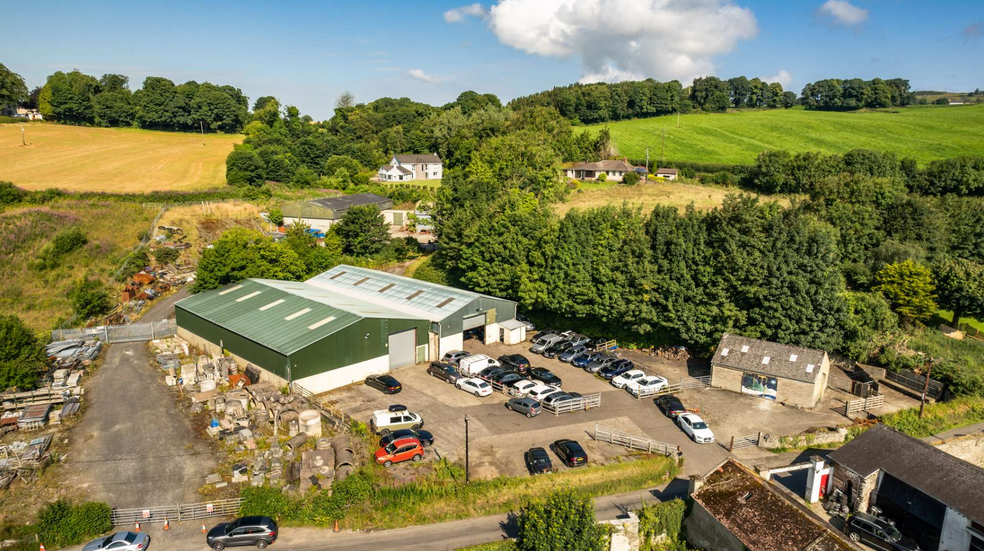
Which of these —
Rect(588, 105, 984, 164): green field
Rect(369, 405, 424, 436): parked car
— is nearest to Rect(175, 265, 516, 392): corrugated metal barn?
Rect(369, 405, 424, 436): parked car

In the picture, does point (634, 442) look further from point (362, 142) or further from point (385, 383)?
point (362, 142)

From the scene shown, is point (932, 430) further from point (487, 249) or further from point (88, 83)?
point (88, 83)

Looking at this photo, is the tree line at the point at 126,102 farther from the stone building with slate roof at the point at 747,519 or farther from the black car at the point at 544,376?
the stone building with slate roof at the point at 747,519

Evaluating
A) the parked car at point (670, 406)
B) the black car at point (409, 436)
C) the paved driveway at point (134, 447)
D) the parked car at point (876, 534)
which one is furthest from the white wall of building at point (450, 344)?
the parked car at point (876, 534)

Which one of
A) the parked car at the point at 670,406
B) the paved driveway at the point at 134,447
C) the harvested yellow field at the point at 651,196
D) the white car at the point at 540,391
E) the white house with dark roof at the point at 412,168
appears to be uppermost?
the white house with dark roof at the point at 412,168

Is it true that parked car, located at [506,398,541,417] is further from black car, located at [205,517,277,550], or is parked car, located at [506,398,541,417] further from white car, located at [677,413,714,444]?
black car, located at [205,517,277,550]

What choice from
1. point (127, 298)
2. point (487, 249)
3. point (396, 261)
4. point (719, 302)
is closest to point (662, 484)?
point (719, 302)
